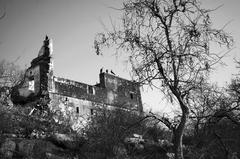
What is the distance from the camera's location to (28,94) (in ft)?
80.7

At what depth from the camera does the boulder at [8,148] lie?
10281 millimetres

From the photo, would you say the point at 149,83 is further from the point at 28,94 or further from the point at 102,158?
the point at 28,94

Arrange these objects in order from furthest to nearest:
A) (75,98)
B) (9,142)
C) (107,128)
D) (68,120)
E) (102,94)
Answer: (102,94), (75,98), (68,120), (107,128), (9,142)

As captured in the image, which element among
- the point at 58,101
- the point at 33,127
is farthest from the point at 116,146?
the point at 58,101

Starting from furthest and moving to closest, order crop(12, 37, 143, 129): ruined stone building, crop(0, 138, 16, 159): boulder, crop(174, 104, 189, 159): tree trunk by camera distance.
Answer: crop(12, 37, 143, 129): ruined stone building, crop(0, 138, 16, 159): boulder, crop(174, 104, 189, 159): tree trunk

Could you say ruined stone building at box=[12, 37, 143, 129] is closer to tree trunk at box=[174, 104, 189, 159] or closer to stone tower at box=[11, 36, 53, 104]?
stone tower at box=[11, 36, 53, 104]

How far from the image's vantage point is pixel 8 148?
10641mm

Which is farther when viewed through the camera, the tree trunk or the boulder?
the boulder

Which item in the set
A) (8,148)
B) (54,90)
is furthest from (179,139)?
(54,90)

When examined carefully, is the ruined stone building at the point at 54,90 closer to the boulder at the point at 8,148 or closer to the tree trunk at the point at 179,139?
Answer: the boulder at the point at 8,148

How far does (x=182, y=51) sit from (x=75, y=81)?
72.7ft

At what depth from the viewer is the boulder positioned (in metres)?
10.3

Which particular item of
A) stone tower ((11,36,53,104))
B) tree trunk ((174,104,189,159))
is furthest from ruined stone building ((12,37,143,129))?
tree trunk ((174,104,189,159))

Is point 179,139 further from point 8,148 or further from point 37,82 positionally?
point 37,82
